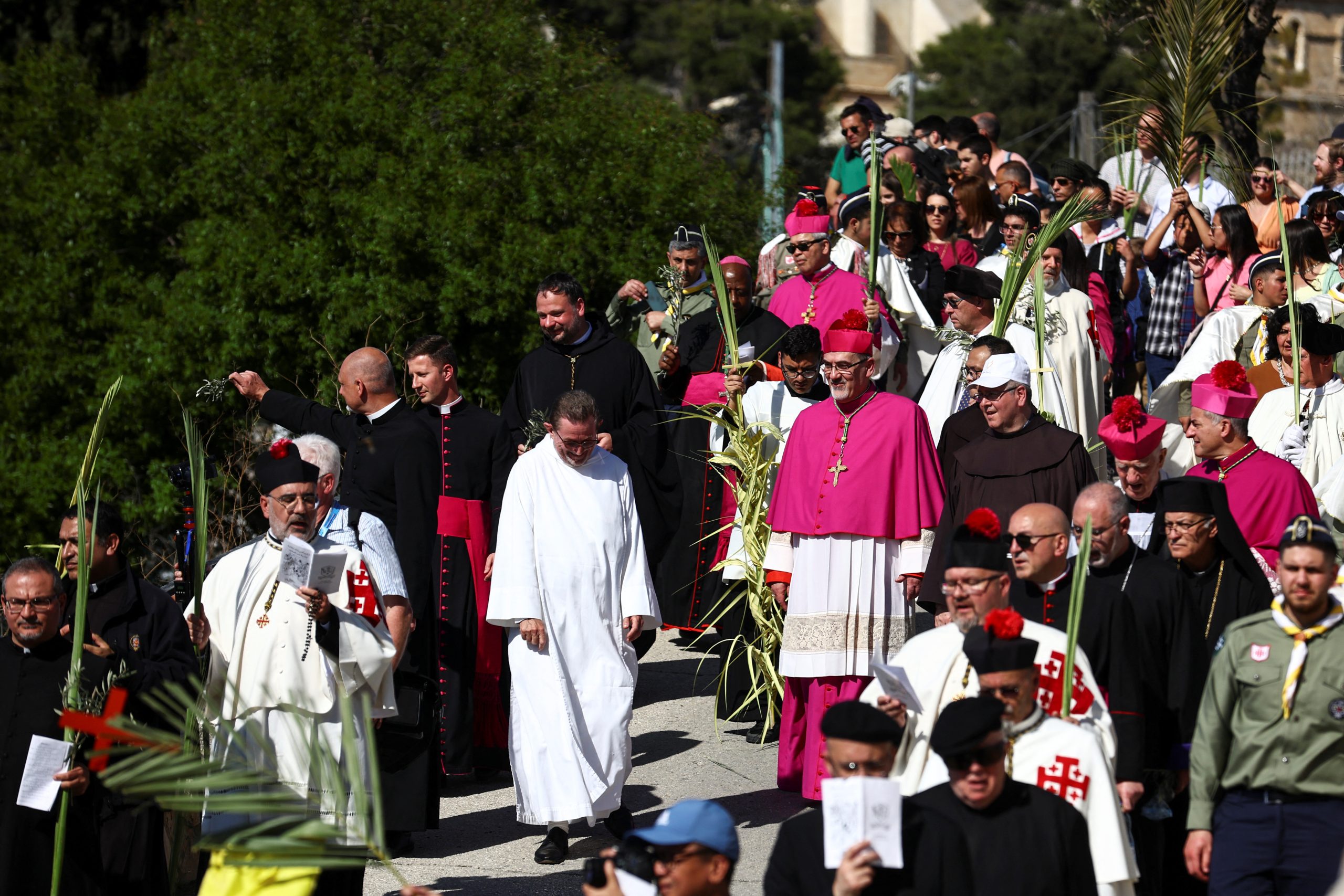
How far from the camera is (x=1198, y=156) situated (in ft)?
42.5

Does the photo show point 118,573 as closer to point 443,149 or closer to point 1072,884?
point 1072,884

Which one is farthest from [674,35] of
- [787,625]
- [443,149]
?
[787,625]

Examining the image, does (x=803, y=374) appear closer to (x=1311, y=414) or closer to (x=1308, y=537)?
(x=1311, y=414)

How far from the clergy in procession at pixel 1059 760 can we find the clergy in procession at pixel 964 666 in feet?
0.66

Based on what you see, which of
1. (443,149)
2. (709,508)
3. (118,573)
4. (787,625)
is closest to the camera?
(118,573)

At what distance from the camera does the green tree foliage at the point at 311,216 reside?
1366 centimetres

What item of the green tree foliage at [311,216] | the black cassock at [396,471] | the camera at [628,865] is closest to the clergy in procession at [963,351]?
the black cassock at [396,471]

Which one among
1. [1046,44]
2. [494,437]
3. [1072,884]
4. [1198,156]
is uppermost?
[1046,44]

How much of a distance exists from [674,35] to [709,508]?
32.3m

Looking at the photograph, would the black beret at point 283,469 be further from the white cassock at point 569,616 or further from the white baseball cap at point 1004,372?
the white baseball cap at point 1004,372

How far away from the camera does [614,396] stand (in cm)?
984

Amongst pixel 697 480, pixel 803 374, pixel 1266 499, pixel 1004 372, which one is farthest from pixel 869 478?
pixel 697 480

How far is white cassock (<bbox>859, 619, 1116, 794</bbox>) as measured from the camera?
5551 mm

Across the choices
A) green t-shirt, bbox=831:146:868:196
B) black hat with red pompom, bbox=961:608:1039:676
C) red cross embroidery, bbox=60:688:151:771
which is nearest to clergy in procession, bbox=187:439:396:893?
red cross embroidery, bbox=60:688:151:771
